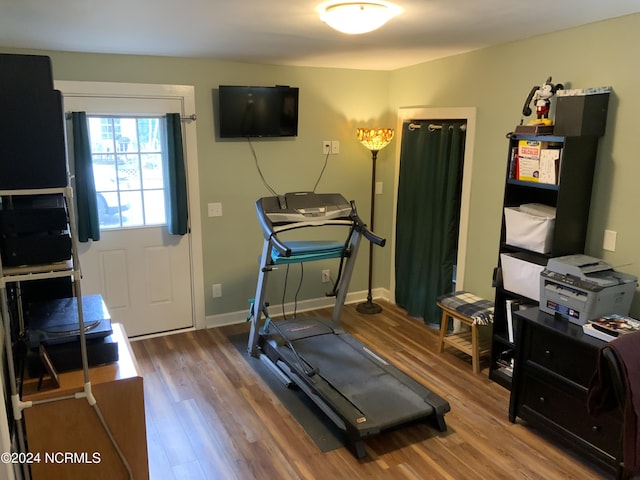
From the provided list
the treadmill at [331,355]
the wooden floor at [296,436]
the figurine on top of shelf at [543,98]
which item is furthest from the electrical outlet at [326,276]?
the figurine on top of shelf at [543,98]

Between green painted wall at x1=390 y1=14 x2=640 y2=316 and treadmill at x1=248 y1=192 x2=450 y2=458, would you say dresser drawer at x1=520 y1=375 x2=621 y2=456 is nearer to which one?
treadmill at x1=248 y1=192 x2=450 y2=458

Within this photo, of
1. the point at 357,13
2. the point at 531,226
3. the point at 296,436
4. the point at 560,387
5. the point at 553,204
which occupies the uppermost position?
the point at 357,13

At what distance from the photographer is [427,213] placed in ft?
14.1

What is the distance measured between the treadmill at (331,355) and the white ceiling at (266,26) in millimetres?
1052

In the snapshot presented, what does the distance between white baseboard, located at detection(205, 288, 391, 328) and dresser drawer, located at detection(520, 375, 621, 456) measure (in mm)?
2249

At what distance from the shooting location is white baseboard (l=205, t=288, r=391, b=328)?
4.40 metres

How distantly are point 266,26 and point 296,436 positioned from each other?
7.51ft

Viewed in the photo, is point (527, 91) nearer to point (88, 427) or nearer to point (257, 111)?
point (257, 111)

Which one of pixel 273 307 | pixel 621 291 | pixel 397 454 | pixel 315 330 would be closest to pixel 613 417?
pixel 621 291

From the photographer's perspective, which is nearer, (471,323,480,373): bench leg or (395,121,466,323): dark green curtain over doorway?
(471,323,480,373): bench leg

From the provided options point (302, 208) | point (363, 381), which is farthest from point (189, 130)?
point (363, 381)

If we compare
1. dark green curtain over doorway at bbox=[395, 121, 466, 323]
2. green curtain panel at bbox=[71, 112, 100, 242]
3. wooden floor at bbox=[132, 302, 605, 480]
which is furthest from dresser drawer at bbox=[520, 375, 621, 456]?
green curtain panel at bbox=[71, 112, 100, 242]

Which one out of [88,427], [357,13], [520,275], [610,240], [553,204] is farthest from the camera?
[553,204]

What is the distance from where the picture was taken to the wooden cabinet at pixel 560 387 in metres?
2.48
